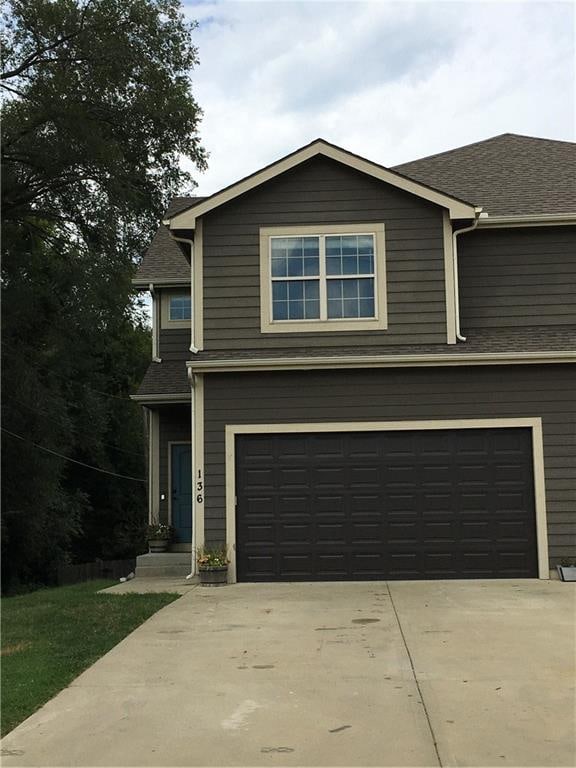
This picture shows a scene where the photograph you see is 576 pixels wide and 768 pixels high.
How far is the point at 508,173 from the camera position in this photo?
14820 mm

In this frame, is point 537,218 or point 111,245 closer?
point 537,218

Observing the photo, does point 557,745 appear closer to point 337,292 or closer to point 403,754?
point 403,754

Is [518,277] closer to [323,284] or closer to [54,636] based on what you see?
[323,284]

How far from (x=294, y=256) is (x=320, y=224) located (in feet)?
2.03

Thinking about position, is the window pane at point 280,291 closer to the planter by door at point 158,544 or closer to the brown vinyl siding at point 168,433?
the brown vinyl siding at point 168,433

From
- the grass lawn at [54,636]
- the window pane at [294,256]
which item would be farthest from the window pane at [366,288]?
the grass lawn at [54,636]

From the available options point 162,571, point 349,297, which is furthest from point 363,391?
point 162,571

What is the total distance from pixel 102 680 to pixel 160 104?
17925 mm

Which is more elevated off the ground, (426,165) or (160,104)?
(160,104)

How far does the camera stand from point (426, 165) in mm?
15789

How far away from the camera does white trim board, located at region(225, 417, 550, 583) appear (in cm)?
1153

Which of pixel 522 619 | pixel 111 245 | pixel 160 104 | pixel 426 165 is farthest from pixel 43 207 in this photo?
pixel 522 619

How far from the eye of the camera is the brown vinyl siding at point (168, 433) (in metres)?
15.5

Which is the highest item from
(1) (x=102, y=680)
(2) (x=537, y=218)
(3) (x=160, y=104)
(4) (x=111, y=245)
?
(3) (x=160, y=104)
